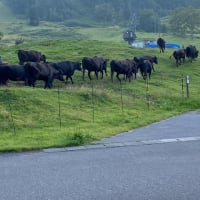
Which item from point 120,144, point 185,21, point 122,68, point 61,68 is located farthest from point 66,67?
point 185,21

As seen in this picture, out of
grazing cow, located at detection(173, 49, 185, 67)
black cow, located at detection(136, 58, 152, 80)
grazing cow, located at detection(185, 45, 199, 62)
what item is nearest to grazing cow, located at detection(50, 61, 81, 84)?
black cow, located at detection(136, 58, 152, 80)

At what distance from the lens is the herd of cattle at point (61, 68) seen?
31516 millimetres

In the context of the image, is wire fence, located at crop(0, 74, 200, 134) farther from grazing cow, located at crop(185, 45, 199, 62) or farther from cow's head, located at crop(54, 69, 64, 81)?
grazing cow, located at crop(185, 45, 199, 62)

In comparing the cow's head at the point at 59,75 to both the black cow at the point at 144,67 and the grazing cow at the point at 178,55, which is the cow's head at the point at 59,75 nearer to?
the black cow at the point at 144,67

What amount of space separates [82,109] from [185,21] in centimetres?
11298

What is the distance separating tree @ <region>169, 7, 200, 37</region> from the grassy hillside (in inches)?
3703

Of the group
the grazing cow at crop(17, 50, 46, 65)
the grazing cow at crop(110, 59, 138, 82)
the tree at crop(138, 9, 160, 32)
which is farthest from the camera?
the tree at crop(138, 9, 160, 32)

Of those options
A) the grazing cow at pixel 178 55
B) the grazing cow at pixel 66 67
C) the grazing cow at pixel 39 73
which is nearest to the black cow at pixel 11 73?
the grazing cow at pixel 39 73

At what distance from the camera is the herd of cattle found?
103 ft

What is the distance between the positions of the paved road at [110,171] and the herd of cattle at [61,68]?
13.8 meters

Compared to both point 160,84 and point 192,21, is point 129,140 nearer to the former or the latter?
point 160,84

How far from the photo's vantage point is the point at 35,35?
151750mm

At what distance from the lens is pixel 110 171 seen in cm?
1338

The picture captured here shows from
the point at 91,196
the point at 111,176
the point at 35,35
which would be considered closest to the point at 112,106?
the point at 111,176
